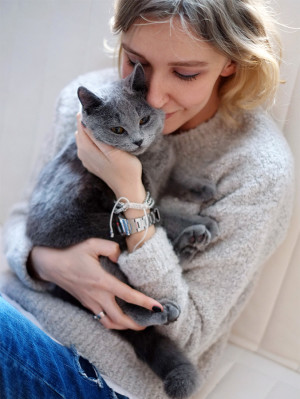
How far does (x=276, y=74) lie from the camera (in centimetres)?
102

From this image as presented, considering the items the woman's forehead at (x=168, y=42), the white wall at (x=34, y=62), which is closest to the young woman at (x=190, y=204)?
the woman's forehead at (x=168, y=42)

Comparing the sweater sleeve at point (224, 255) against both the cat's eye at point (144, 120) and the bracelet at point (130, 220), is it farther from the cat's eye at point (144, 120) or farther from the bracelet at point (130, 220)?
the cat's eye at point (144, 120)

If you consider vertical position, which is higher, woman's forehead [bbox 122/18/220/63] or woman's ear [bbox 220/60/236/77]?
woman's forehead [bbox 122/18/220/63]

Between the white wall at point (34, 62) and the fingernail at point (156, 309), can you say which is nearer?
the fingernail at point (156, 309)

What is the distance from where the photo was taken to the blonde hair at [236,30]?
886 millimetres

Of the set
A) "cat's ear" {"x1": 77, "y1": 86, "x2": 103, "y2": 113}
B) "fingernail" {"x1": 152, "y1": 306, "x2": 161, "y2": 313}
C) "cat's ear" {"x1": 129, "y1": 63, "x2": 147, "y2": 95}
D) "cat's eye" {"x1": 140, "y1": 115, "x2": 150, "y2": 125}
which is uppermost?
"cat's ear" {"x1": 129, "y1": 63, "x2": 147, "y2": 95}

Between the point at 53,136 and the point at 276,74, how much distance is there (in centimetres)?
64

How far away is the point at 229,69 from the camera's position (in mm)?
1044

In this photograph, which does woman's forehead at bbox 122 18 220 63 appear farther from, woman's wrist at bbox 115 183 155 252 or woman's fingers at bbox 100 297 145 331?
woman's fingers at bbox 100 297 145 331

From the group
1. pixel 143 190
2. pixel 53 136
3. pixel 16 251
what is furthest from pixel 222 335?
pixel 53 136

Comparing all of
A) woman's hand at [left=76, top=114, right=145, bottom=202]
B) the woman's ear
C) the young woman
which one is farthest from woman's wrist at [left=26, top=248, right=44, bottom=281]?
the woman's ear

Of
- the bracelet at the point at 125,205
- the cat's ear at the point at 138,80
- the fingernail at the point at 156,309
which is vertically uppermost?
the cat's ear at the point at 138,80

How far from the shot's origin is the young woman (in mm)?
923

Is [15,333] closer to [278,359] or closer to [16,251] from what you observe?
[16,251]
